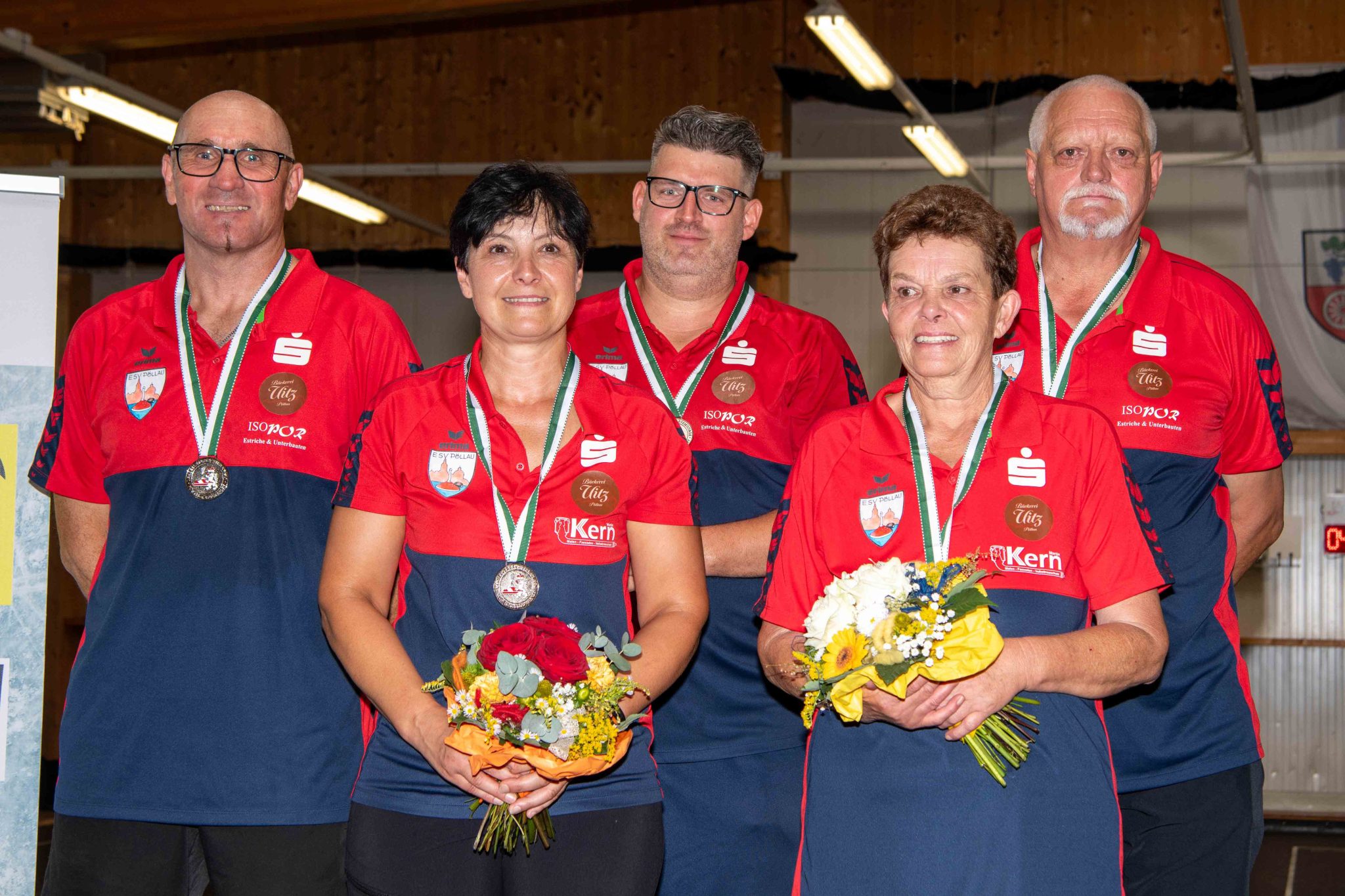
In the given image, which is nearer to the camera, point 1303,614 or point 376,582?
point 376,582

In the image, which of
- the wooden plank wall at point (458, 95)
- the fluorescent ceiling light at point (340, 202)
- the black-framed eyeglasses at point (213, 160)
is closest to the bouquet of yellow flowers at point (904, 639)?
the black-framed eyeglasses at point (213, 160)

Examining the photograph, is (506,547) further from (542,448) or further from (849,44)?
(849,44)

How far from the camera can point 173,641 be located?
2943mm

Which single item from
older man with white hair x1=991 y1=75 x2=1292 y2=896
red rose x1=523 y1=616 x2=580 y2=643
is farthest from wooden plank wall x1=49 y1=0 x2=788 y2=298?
red rose x1=523 y1=616 x2=580 y2=643

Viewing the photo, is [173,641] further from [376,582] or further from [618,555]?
[618,555]

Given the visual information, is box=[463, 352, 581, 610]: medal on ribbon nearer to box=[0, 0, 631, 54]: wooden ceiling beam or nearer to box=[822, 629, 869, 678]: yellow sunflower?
box=[822, 629, 869, 678]: yellow sunflower

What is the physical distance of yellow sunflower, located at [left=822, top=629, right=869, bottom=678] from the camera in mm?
2238

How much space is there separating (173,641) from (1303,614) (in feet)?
31.9

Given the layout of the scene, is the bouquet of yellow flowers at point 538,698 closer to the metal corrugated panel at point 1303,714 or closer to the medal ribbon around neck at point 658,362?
the medal ribbon around neck at point 658,362

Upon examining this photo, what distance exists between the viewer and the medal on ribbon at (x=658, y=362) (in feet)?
11.4

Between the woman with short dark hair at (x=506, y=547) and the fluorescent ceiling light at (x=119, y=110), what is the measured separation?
5262 millimetres

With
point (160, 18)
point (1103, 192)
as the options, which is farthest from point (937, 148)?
point (1103, 192)

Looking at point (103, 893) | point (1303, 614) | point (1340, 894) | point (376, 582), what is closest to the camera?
point (376, 582)

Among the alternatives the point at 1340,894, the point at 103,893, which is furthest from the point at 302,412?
the point at 1340,894
